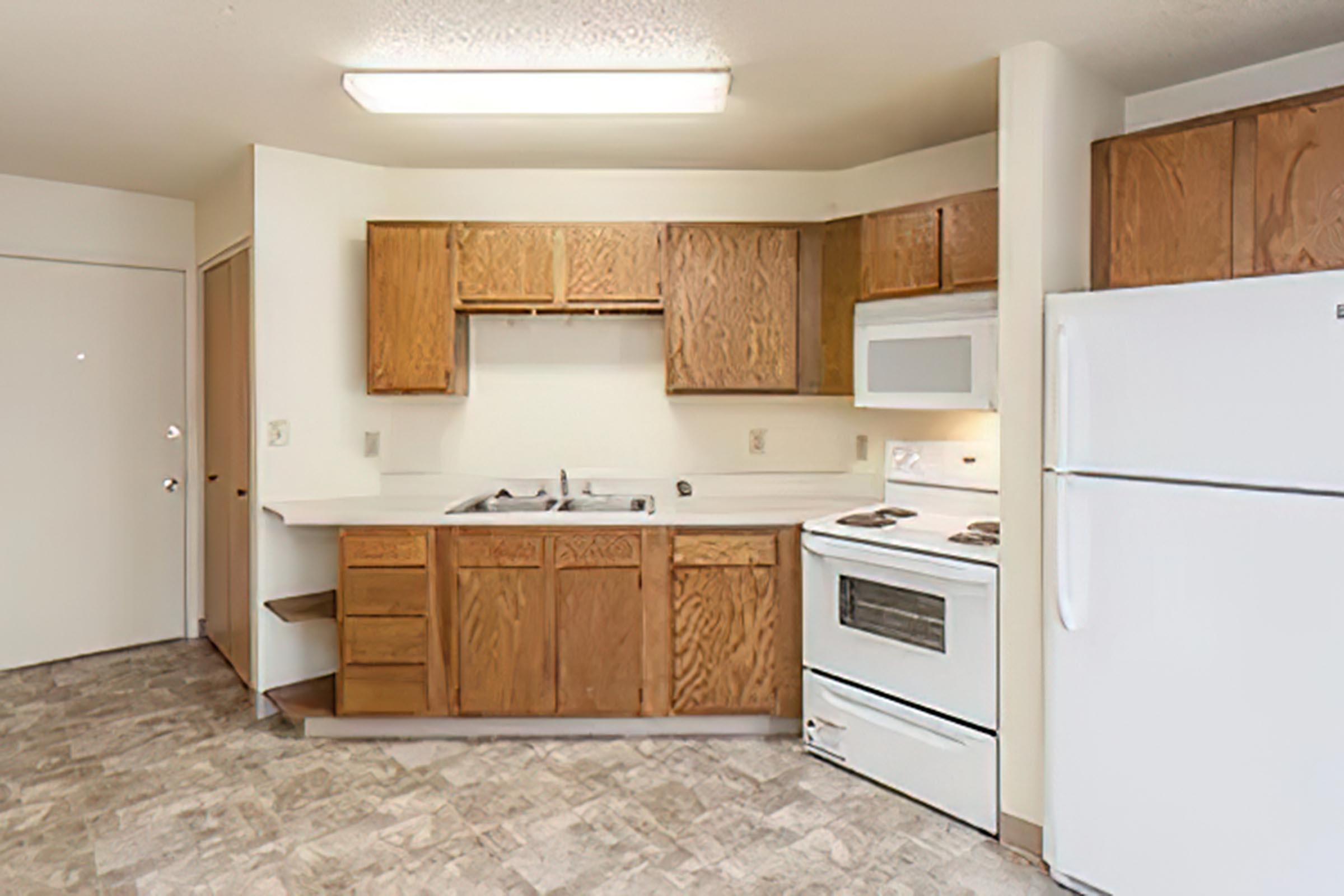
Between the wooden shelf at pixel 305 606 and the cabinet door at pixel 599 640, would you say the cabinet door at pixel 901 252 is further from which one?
the wooden shelf at pixel 305 606

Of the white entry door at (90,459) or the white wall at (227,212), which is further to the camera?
the white entry door at (90,459)


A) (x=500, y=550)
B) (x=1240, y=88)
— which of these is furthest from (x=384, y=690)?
(x=1240, y=88)

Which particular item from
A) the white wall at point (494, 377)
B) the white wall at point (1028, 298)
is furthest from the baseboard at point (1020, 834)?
the white wall at point (494, 377)

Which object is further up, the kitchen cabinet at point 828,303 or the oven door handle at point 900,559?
the kitchen cabinet at point 828,303

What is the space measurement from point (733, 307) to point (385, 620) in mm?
1840

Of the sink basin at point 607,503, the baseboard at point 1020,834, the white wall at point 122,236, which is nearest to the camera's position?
the baseboard at point 1020,834

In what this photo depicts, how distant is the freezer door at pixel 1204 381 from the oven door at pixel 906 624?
20.5 inches

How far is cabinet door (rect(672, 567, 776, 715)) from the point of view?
3.16 metres

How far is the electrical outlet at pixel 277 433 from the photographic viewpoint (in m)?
3.41

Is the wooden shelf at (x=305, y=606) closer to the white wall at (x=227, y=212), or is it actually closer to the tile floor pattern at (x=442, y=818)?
the tile floor pattern at (x=442, y=818)

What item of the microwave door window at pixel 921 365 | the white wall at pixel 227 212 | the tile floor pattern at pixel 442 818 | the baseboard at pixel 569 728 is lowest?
the tile floor pattern at pixel 442 818

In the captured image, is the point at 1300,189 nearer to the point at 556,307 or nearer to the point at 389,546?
the point at 556,307

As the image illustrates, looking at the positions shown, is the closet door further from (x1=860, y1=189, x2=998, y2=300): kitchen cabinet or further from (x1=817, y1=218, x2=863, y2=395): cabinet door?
(x1=860, y1=189, x2=998, y2=300): kitchen cabinet

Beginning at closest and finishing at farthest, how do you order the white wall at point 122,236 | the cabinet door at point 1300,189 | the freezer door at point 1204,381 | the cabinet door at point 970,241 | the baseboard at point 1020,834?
the freezer door at point 1204,381
the cabinet door at point 1300,189
the baseboard at point 1020,834
the cabinet door at point 970,241
the white wall at point 122,236
